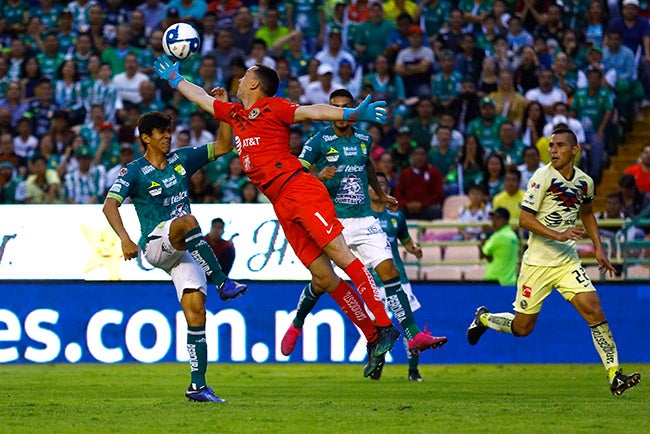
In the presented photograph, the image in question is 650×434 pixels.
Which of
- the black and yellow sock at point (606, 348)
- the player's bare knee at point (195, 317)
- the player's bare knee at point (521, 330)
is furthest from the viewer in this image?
the player's bare knee at point (521, 330)

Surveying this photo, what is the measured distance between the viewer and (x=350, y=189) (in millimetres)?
15375

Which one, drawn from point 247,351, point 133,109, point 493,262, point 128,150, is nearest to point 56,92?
point 133,109

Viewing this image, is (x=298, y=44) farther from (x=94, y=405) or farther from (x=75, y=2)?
(x=94, y=405)

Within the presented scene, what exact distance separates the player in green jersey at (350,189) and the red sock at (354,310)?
2.03m

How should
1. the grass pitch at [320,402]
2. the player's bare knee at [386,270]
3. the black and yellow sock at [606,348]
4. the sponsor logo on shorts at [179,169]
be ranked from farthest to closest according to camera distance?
the player's bare knee at [386,270]
the black and yellow sock at [606,348]
the sponsor logo on shorts at [179,169]
the grass pitch at [320,402]

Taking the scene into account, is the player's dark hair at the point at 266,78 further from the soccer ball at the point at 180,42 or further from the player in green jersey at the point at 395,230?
the player in green jersey at the point at 395,230

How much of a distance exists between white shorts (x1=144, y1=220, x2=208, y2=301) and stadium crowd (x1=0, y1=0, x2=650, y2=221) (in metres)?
8.89

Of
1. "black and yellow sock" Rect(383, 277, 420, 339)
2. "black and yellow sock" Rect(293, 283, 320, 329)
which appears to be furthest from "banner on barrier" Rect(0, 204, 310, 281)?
"black and yellow sock" Rect(383, 277, 420, 339)

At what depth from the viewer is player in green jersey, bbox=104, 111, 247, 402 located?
40.4ft

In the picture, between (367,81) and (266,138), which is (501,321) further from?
(367,81)

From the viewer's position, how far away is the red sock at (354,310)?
1285 centimetres

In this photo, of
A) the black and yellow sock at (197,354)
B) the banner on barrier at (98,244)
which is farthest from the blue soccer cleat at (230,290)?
the banner on barrier at (98,244)

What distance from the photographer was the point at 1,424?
1062 cm

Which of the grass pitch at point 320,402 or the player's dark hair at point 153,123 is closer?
the grass pitch at point 320,402
